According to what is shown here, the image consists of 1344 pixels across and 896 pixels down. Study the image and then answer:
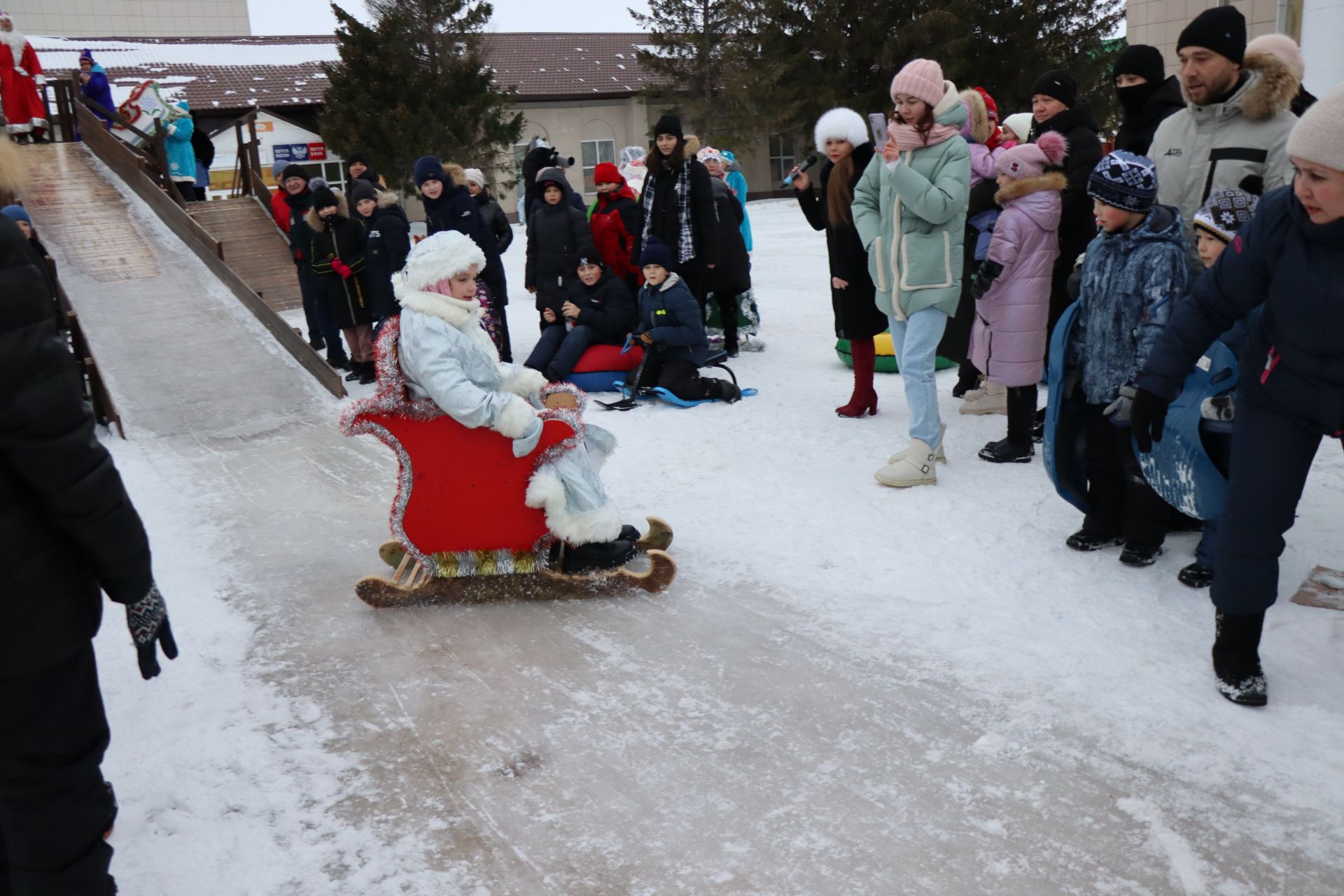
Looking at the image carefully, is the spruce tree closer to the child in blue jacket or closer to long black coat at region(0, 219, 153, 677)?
the child in blue jacket

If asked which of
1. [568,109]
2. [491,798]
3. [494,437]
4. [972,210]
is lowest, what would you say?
[491,798]

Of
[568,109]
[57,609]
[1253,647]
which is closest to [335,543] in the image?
[57,609]

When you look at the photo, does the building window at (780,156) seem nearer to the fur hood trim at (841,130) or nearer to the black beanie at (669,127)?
the black beanie at (669,127)

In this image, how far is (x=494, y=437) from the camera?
13.6 ft

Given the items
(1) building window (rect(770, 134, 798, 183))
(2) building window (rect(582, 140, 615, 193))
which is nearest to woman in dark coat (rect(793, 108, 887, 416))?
(2) building window (rect(582, 140, 615, 193))

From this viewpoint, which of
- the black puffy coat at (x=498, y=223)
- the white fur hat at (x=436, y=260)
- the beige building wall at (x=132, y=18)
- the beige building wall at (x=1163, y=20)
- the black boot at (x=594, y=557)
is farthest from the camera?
the beige building wall at (x=132, y=18)

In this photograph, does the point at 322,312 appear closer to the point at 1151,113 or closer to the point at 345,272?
the point at 345,272

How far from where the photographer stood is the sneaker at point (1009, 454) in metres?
5.64

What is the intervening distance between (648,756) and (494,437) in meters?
1.54

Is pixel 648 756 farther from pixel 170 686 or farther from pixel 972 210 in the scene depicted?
pixel 972 210

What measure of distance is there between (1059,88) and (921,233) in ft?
4.08

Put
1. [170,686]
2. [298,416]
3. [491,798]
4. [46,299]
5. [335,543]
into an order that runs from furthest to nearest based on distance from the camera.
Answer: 1. [298,416]
2. [335,543]
3. [170,686]
4. [491,798]
5. [46,299]

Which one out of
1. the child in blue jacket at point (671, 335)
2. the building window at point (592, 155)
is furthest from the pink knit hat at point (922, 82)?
the building window at point (592, 155)

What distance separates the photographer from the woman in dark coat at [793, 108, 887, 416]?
6180 mm
